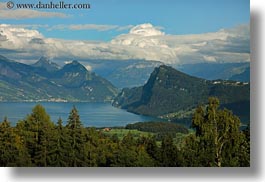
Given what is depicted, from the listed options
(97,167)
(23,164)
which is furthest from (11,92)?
(97,167)

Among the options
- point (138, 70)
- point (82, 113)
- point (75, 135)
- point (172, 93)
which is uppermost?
point (138, 70)

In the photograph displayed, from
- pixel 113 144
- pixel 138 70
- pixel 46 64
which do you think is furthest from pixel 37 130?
pixel 138 70

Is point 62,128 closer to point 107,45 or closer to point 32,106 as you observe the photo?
point 32,106

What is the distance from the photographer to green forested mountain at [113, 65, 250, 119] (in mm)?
9289

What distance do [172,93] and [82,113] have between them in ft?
5.10

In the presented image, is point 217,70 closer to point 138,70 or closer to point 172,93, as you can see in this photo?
point 172,93

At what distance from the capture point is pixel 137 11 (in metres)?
9.22

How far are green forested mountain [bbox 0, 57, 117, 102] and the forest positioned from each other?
0.36 m

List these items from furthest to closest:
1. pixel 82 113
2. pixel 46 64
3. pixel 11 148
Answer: pixel 46 64
pixel 82 113
pixel 11 148

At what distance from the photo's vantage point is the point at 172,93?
9812 mm

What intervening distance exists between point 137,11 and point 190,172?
259 cm

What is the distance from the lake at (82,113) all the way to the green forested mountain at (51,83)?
130mm

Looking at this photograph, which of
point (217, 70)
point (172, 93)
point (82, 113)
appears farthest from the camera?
point (172, 93)

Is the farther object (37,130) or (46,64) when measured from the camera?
(46,64)
